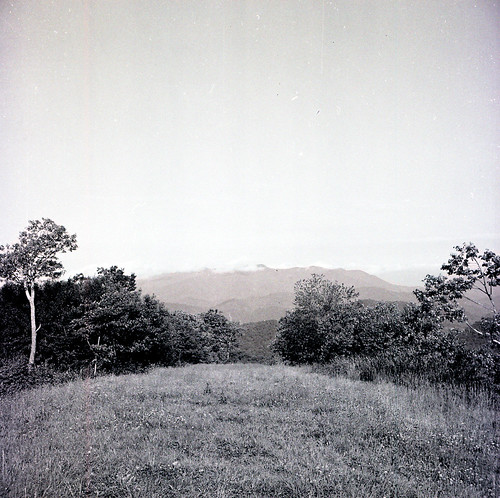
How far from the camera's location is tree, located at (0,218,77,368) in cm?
2109

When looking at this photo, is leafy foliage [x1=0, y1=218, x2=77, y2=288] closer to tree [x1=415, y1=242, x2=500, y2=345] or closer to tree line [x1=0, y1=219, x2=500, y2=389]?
tree line [x1=0, y1=219, x2=500, y2=389]

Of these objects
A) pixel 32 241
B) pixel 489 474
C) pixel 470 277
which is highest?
pixel 32 241

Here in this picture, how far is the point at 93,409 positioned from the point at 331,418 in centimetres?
627

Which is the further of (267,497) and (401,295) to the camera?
(401,295)

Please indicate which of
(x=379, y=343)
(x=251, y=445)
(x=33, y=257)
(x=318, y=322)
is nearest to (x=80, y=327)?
(x=33, y=257)

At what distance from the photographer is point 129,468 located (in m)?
4.99

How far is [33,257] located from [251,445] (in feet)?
71.8

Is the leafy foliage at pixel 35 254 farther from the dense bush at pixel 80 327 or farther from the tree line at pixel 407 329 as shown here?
the tree line at pixel 407 329

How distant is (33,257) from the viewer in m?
21.8

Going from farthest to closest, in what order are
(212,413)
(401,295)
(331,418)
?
(401,295) < (212,413) < (331,418)

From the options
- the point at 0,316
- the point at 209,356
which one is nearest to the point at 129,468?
the point at 0,316

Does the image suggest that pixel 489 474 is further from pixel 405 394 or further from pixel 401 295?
pixel 401 295

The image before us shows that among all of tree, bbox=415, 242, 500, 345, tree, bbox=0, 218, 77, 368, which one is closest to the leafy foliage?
tree, bbox=0, 218, 77, 368

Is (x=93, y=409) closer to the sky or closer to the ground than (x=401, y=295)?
closer to the sky
